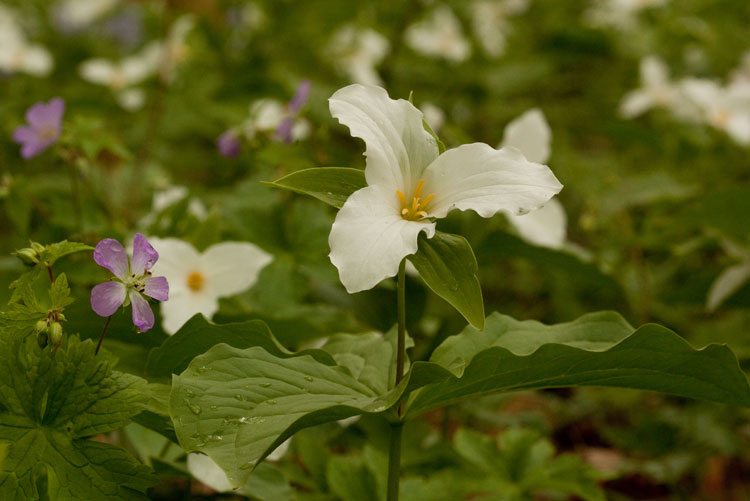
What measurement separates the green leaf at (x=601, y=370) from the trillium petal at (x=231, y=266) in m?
0.47

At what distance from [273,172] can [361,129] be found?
32.6 inches

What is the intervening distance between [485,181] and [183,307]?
1.91 feet

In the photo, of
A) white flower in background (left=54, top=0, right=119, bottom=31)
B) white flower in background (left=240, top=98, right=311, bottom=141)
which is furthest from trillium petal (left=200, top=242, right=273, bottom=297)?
white flower in background (left=54, top=0, right=119, bottom=31)

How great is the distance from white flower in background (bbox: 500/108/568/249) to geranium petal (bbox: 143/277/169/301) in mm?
874

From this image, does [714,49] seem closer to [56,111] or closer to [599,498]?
[599,498]

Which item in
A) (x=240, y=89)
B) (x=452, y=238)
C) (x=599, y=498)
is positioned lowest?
(x=599, y=498)

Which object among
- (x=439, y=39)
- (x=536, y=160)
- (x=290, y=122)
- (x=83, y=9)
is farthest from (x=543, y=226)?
(x=83, y=9)

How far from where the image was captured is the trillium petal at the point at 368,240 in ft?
2.73

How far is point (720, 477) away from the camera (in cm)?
206

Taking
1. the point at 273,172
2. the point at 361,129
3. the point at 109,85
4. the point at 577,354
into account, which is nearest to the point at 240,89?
the point at 109,85

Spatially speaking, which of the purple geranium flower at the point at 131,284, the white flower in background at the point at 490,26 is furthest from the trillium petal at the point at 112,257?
the white flower in background at the point at 490,26

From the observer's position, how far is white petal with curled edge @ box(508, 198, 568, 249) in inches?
62.6

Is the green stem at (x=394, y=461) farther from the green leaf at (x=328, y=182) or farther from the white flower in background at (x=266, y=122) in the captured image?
the white flower in background at (x=266, y=122)

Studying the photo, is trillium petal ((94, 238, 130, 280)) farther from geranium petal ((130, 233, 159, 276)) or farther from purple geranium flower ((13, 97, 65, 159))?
purple geranium flower ((13, 97, 65, 159))
